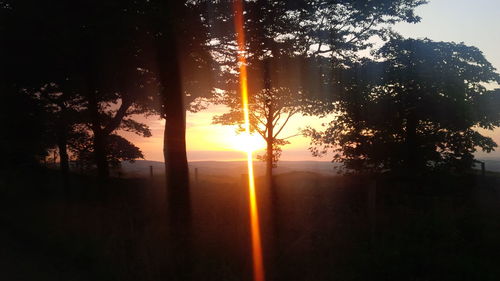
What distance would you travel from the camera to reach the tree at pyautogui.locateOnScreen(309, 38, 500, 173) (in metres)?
16.4

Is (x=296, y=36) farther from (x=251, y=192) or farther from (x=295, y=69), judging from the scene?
(x=251, y=192)

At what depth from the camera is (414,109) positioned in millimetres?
16547

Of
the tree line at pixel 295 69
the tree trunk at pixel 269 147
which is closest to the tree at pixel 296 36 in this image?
the tree line at pixel 295 69

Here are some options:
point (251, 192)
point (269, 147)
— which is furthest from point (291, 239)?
point (269, 147)

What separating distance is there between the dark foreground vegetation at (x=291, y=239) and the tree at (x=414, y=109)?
1302 millimetres

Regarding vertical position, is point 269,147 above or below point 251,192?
above

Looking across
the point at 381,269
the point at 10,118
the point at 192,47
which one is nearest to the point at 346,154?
the point at 192,47

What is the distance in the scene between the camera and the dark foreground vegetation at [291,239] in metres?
8.30

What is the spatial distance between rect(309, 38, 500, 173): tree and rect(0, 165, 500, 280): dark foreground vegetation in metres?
1.30

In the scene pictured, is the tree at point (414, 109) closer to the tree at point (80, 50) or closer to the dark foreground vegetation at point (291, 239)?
the dark foreground vegetation at point (291, 239)

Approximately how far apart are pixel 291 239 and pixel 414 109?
27.2ft

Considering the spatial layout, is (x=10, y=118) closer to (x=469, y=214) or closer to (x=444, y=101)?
(x=444, y=101)

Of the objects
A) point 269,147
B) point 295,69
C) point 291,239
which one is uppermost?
point 295,69

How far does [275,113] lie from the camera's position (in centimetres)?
3791
